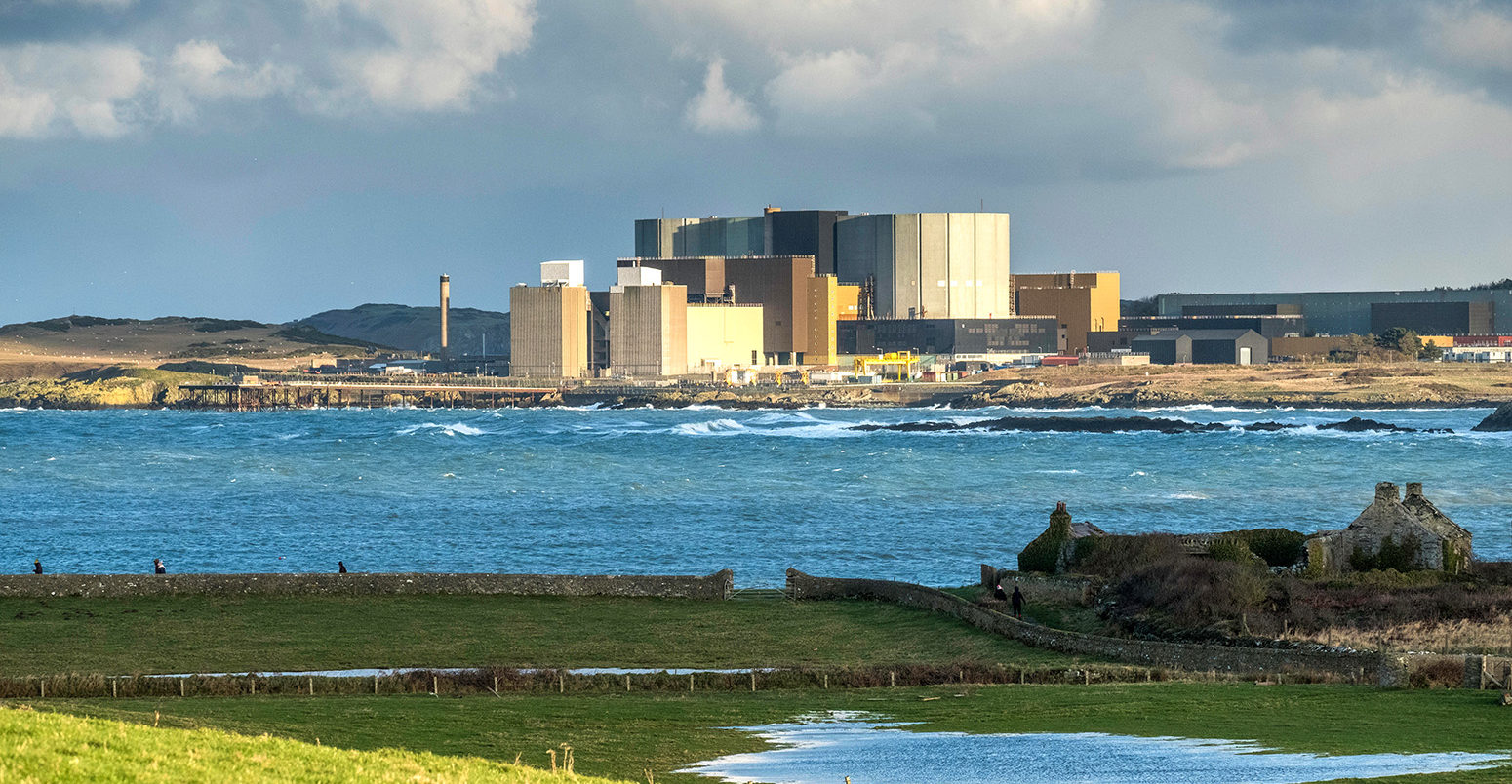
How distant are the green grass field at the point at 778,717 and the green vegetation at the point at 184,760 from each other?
437 centimetres

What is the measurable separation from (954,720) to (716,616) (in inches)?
670

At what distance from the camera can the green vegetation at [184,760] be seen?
14.2m

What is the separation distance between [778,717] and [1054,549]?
2007 centimetres

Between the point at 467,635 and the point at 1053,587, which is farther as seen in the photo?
the point at 1053,587

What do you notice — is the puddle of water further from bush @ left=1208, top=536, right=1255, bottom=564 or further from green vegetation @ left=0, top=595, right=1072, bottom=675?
bush @ left=1208, top=536, right=1255, bottom=564

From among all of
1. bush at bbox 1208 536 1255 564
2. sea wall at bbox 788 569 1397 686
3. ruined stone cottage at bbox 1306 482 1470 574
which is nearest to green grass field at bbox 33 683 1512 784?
sea wall at bbox 788 569 1397 686

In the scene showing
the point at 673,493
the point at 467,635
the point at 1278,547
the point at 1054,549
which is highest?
the point at 1278,547

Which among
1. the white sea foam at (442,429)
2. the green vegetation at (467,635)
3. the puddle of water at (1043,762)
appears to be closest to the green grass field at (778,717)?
the puddle of water at (1043,762)

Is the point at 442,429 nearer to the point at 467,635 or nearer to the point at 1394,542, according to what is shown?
the point at 467,635

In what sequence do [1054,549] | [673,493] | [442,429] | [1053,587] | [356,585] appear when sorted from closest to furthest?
[1053,587]
[356,585]
[1054,549]
[673,493]
[442,429]

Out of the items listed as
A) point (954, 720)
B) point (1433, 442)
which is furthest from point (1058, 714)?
point (1433, 442)

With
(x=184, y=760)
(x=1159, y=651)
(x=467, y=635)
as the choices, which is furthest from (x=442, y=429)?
(x=184, y=760)

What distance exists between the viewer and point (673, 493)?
10038cm

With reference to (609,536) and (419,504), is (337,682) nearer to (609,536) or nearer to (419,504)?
(609,536)
